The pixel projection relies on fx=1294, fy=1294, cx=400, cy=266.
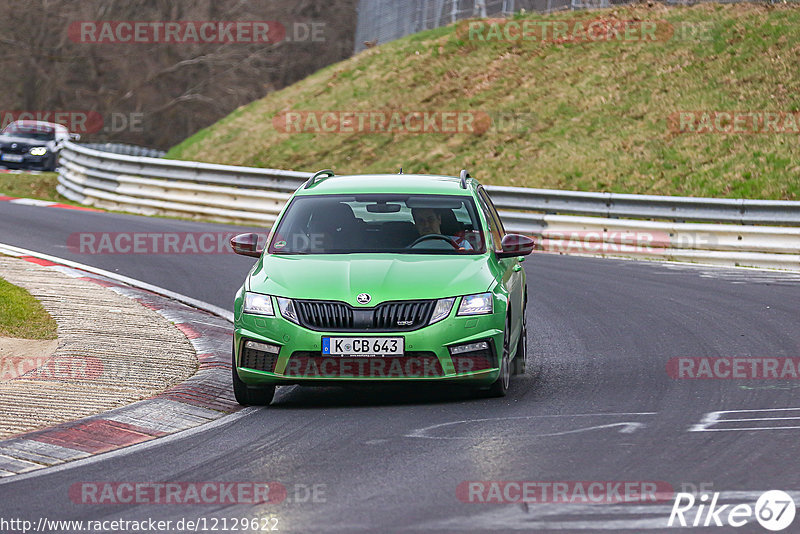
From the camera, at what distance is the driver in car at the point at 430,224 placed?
995cm

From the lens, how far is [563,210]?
22.6 metres

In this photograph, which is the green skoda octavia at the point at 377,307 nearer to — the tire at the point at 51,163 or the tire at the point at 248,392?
the tire at the point at 248,392

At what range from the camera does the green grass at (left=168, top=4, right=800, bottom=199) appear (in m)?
26.4

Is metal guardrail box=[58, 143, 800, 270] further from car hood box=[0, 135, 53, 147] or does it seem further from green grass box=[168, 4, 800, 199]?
car hood box=[0, 135, 53, 147]

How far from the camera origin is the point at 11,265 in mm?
16062

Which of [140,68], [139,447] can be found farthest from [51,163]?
[139,447]

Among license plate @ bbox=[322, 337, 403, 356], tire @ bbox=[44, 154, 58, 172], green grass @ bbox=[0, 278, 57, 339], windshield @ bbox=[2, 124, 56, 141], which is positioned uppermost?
windshield @ bbox=[2, 124, 56, 141]

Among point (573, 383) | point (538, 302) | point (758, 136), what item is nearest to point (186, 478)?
point (573, 383)

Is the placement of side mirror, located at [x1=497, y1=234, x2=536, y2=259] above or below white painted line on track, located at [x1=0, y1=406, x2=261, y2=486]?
above

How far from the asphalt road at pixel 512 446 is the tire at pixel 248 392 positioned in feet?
0.34

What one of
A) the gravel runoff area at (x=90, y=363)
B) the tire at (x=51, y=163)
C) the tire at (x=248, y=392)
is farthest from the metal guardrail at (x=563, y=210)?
the tire at (x=248, y=392)

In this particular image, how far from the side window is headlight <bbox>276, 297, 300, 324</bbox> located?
194 cm

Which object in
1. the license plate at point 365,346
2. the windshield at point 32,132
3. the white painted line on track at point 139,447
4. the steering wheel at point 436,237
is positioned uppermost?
the windshield at point 32,132

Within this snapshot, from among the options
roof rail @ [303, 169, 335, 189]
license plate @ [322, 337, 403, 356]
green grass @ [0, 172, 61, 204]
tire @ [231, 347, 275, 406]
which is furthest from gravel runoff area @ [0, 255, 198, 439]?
green grass @ [0, 172, 61, 204]
